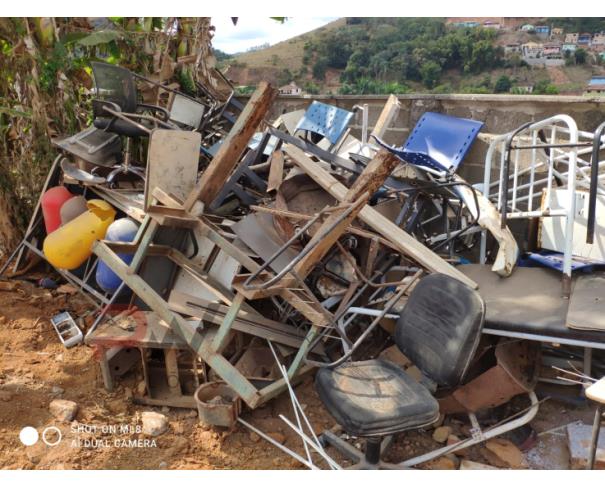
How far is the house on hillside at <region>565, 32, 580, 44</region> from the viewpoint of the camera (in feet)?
14.5

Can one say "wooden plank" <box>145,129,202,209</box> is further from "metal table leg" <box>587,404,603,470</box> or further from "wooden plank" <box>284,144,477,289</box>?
"metal table leg" <box>587,404,603,470</box>

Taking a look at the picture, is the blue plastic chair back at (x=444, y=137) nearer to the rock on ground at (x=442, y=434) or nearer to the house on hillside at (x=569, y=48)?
the rock on ground at (x=442, y=434)

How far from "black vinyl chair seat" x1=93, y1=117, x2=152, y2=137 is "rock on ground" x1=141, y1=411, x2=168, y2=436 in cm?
222

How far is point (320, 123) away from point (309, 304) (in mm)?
2038

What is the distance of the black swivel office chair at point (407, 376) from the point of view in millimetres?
2117

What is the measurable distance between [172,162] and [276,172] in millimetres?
689

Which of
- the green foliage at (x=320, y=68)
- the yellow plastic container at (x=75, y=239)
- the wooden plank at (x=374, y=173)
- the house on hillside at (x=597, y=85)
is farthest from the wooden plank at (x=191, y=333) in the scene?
the green foliage at (x=320, y=68)

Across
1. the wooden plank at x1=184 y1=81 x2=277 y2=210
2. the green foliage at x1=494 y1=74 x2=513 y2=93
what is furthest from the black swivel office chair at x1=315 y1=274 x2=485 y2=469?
the green foliage at x1=494 y1=74 x2=513 y2=93

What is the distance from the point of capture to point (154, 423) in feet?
9.39

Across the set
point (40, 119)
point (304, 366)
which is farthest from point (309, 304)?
point (40, 119)

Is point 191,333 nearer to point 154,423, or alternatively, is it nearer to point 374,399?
point 154,423

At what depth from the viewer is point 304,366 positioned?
2975 millimetres

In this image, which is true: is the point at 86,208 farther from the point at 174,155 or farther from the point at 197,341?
the point at 197,341

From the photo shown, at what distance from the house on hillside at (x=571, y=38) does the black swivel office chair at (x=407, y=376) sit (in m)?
3.22
